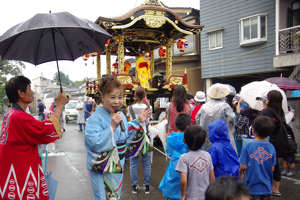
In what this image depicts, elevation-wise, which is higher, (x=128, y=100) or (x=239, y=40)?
(x=239, y=40)

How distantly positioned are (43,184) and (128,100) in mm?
5939

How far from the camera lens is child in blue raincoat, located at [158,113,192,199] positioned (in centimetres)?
295

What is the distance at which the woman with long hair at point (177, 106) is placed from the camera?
417 cm

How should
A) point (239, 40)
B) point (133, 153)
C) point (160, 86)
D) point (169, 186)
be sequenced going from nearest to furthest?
point (169, 186) < point (133, 153) < point (160, 86) < point (239, 40)

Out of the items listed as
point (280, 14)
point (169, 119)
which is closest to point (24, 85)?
point (169, 119)

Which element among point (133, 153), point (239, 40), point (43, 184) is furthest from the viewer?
point (239, 40)

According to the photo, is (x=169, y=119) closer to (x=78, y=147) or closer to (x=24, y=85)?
(x=24, y=85)

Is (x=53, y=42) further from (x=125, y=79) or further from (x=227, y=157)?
(x=125, y=79)

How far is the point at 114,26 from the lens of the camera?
23.6 ft

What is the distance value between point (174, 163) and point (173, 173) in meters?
0.13

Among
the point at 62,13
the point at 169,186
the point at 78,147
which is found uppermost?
the point at 62,13

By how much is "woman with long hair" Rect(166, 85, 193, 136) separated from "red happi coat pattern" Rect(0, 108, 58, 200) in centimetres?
243

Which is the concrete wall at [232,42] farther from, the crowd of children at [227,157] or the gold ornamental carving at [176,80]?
the crowd of children at [227,157]

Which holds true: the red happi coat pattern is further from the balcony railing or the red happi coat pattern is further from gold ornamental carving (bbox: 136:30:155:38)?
the balcony railing
